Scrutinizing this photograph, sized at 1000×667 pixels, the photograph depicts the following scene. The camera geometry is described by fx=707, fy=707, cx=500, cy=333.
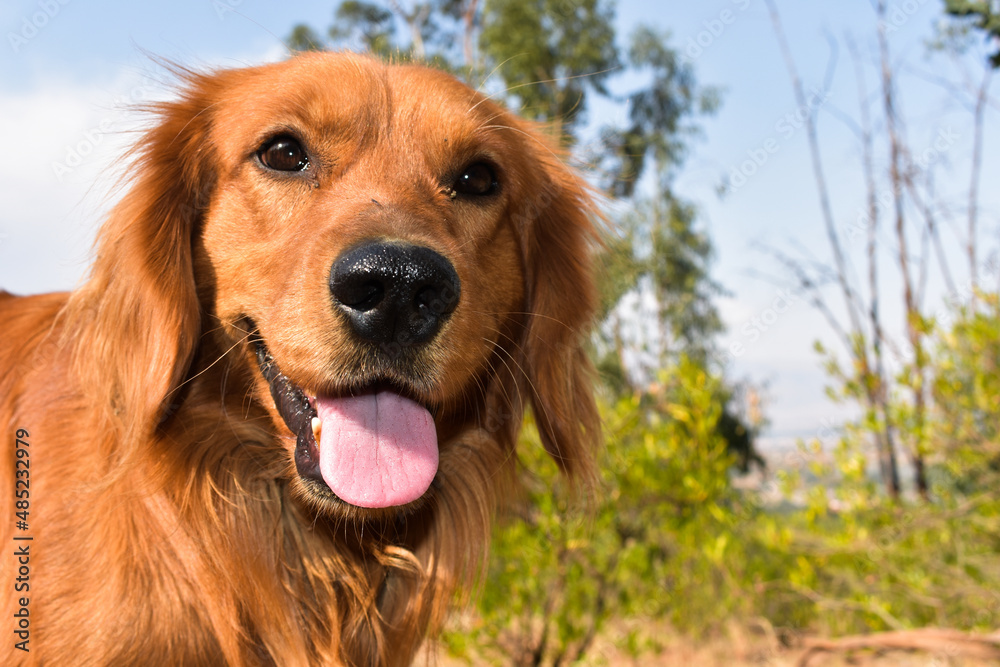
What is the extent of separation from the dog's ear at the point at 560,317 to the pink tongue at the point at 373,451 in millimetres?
727

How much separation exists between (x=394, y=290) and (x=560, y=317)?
43.6 inches

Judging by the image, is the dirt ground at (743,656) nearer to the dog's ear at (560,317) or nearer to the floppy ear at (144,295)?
the dog's ear at (560,317)

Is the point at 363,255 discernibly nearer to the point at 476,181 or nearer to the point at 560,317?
the point at 476,181

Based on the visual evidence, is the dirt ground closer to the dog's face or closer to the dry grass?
the dry grass

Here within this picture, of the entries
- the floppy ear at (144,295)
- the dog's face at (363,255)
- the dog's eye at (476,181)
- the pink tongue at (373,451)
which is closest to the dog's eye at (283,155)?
the dog's face at (363,255)

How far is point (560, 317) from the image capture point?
2758 millimetres

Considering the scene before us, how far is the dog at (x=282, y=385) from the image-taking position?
1895mm

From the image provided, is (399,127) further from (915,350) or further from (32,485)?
(915,350)

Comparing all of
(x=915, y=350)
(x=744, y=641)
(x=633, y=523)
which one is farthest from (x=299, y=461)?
(x=744, y=641)

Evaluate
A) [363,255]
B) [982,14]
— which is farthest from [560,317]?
[982,14]

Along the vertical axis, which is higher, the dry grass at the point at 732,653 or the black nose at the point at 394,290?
the black nose at the point at 394,290

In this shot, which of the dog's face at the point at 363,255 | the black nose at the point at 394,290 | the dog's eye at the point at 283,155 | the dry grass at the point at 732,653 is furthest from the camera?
the dry grass at the point at 732,653

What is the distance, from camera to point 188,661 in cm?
193

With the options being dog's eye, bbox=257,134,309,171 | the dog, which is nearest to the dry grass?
the dog
